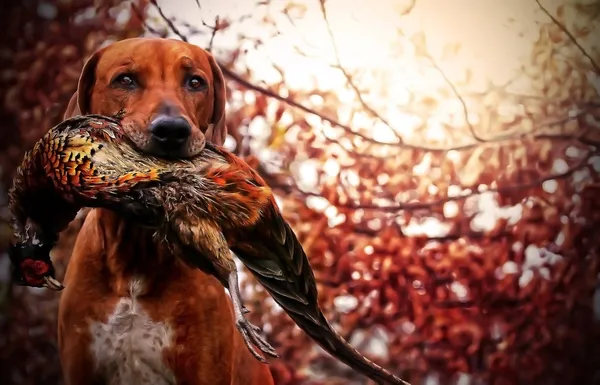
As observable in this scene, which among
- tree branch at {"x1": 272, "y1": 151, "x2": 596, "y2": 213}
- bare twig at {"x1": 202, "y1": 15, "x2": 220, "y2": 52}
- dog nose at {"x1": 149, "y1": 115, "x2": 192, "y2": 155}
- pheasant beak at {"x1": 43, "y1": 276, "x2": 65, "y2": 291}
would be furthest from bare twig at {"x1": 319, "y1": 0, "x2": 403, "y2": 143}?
pheasant beak at {"x1": 43, "y1": 276, "x2": 65, "y2": 291}

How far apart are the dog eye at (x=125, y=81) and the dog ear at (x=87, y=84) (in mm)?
99

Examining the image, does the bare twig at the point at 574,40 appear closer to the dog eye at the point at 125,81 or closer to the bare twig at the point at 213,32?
the bare twig at the point at 213,32

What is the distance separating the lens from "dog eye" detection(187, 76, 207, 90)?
1.71m

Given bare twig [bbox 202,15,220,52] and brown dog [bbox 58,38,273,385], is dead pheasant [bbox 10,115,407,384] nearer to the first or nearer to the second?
brown dog [bbox 58,38,273,385]

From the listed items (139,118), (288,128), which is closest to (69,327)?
(139,118)

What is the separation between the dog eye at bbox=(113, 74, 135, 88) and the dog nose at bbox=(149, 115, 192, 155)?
0.14 metres

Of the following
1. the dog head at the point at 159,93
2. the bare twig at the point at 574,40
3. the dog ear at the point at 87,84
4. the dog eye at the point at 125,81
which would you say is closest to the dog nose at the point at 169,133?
the dog head at the point at 159,93

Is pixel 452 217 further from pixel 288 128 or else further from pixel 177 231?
pixel 177 231

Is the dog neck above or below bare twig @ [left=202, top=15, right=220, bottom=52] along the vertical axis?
below

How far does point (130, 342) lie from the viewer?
163 cm

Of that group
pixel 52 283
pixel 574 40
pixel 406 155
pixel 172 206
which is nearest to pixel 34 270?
pixel 52 283

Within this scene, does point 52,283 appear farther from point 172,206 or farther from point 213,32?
point 213,32

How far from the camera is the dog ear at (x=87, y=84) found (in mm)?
1725

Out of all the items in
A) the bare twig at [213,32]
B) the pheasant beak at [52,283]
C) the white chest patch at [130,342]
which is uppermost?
the bare twig at [213,32]
